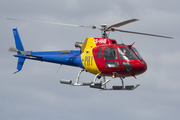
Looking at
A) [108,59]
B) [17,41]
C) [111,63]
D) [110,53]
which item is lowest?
[111,63]

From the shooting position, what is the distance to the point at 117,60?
92.2 ft

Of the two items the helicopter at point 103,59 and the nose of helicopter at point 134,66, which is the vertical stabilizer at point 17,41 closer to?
the helicopter at point 103,59

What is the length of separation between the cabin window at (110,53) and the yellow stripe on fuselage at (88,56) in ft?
4.55

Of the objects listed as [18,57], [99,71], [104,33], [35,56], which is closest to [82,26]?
[104,33]

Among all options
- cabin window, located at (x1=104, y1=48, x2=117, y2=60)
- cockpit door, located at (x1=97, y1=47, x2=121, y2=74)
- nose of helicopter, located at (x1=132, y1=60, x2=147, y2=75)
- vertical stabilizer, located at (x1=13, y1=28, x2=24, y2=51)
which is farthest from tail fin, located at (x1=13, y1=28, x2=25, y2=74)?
nose of helicopter, located at (x1=132, y1=60, x2=147, y2=75)

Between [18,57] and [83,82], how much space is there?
30.2 ft

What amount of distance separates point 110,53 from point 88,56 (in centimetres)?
229

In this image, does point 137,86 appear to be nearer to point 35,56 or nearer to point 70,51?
point 70,51

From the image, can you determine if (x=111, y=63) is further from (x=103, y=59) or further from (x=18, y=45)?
(x=18, y=45)

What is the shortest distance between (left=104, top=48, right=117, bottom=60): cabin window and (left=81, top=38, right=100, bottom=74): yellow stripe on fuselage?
4.55 ft

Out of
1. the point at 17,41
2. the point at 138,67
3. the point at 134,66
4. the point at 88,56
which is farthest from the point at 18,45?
the point at 138,67

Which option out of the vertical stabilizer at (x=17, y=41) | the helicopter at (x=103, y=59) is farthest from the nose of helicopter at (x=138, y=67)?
the vertical stabilizer at (x=17, y=41)

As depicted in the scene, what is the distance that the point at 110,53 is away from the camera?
28516 mm

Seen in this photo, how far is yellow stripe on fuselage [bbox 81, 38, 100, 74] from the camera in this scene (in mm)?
29550
